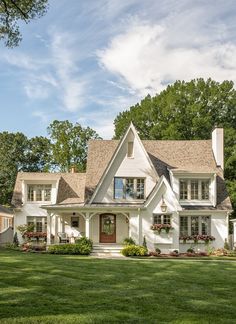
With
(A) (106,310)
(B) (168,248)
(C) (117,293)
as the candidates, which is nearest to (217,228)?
(B) (168,248)

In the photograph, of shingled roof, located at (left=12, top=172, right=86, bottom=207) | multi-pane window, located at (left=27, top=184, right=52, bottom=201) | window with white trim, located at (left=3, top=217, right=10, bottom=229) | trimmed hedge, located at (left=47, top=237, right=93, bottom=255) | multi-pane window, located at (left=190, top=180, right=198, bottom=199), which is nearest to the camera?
trimmed hedge, located at (left=47, top=237, right=93, bottom=255)

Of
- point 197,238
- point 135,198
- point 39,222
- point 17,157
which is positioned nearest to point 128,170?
point 135,198

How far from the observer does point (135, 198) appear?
3002 cm

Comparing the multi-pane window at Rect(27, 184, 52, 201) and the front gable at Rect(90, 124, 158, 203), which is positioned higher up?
the front gable at Rect(90, 124, 158, 203)

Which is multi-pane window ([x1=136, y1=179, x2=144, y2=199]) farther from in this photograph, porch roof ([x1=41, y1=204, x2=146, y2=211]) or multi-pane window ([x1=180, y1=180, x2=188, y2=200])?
multi-pane window ([x1=180, y1=180, x2=188, y2=200])

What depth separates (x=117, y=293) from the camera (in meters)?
11.2

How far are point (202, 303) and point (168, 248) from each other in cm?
1798

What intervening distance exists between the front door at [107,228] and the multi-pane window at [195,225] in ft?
14.8

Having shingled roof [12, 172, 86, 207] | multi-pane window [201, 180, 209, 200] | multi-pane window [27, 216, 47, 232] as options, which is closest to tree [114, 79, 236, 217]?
shingled roof [12, 172, 86, 207]

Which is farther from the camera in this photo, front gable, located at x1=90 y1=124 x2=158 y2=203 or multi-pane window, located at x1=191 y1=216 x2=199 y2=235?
front gable, located at x1=90 y1=124 x2=158 y2=203

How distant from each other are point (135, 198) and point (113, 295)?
756 inches

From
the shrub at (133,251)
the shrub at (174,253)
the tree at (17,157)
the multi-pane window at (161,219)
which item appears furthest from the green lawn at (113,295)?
the tree at (17,157)

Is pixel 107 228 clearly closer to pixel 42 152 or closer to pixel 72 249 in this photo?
pixel 72 249

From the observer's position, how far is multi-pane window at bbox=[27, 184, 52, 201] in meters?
32.4
